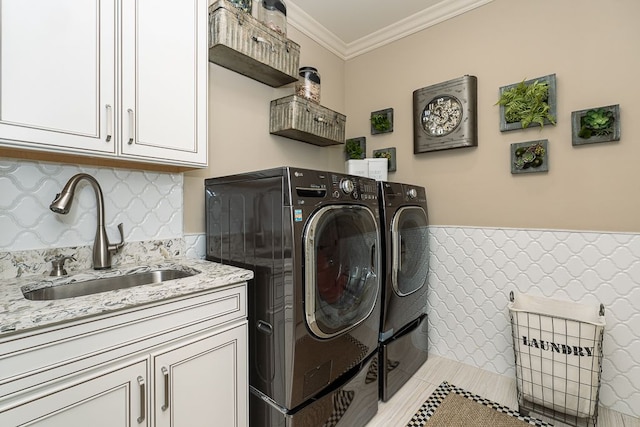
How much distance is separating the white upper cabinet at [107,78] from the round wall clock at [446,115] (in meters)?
1.68

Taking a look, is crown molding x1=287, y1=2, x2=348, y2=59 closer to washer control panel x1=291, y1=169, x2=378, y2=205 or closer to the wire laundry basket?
washer control panel x1=291, y1=169, x2=378, y2=205

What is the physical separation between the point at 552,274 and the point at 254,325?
191 cm

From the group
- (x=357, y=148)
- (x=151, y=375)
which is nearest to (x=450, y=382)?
(x=151, y=375)

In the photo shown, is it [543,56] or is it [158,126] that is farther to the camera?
[543,56]

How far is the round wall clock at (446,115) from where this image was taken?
2201 mm

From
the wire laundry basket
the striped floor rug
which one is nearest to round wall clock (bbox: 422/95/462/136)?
the wire laundry basket

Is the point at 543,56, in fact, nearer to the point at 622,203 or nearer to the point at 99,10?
the point at 622,203

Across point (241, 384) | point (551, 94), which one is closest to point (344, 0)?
point (551, 94)

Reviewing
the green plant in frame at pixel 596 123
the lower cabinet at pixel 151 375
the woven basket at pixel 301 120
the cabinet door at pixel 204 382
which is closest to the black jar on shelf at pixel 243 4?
the woven basket at pixel 301 120

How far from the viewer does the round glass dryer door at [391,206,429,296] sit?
6.11ft

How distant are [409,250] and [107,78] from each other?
1.85 meters

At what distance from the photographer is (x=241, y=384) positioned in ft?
4.28

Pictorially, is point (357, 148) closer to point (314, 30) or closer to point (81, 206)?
point (314, 30)

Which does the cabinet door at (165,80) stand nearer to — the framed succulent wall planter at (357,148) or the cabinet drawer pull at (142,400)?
the cabinet drawer pull at (142,400)
